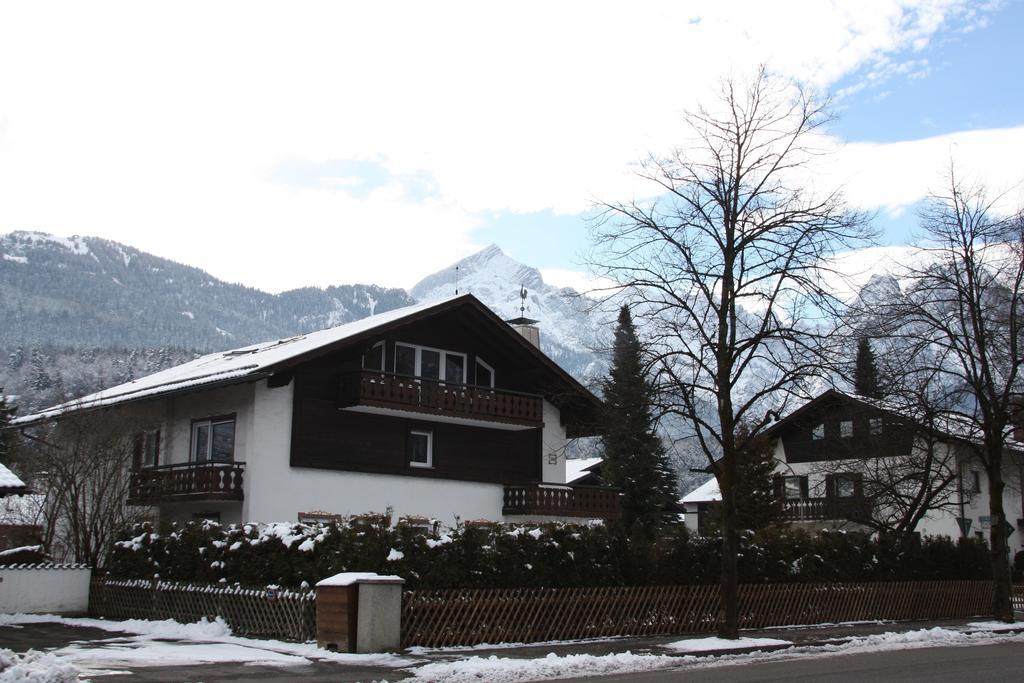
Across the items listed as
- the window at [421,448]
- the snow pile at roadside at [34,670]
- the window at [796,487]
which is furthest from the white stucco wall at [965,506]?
the snow pile at roadside at [34,670]

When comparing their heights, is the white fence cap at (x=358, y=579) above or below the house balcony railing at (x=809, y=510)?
below

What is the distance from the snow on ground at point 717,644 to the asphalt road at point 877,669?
119cm

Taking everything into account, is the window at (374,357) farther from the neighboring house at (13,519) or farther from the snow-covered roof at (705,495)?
the snow-covered roof at (705,495)

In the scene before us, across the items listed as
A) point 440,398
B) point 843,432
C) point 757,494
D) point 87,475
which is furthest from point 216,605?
point 843,432

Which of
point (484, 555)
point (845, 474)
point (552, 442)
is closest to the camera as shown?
point (484, 555)

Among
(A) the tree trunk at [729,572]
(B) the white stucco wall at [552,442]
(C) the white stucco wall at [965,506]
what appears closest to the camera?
(A) the tree trunk at [729,572]

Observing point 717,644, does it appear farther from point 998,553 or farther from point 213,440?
point 213,440

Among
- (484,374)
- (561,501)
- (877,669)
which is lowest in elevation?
(877,669)

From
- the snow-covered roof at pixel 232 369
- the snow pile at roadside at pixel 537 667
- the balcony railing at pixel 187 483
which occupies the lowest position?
the snow pile at roadside at pixel 537 667

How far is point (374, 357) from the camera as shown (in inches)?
1352

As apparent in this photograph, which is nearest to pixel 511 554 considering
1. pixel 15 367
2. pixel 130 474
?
pixel 130 474

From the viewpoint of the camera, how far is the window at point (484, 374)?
37156 mm

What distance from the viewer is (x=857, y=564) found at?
27.8 m

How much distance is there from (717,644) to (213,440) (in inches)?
741
